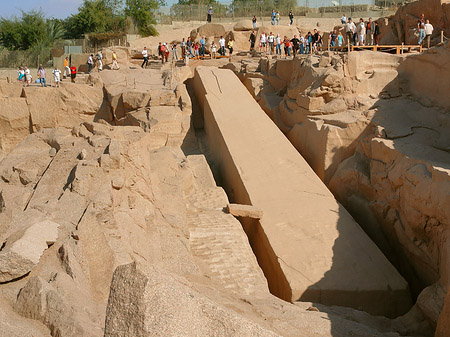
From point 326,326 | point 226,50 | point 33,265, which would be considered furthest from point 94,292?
point 226,50

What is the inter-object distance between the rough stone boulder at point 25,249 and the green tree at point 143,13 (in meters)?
17.8

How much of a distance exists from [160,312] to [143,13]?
21.4m

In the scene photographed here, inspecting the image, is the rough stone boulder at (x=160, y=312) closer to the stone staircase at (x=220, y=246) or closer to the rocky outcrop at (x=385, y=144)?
the stone staircase at (x=220, y=246)

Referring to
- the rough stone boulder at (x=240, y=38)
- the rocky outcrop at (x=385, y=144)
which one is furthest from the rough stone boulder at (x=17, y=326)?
the rough stone boulder at (x=240, y=38)

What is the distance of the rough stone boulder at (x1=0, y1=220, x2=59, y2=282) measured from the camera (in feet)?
11.0

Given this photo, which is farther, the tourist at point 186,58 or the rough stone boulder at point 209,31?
the rough stone boulder at point 209,31

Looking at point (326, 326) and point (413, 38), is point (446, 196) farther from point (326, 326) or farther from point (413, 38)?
point (413, 38)

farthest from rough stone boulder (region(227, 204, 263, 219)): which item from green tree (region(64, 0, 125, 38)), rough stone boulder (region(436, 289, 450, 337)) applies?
green tree (region(64, 0, 125, 38))

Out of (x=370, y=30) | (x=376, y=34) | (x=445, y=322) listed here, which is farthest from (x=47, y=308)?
(x=370, y=30)

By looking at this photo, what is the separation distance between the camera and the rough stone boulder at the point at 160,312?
7.26 feet

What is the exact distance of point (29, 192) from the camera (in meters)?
5.49

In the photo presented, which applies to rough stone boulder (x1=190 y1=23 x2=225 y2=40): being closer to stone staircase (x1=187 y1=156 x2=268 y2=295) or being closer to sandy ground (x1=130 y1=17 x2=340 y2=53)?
sandy ground (x1=130 y1=17 x2=340 y2=53)

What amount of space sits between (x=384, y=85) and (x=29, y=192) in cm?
649

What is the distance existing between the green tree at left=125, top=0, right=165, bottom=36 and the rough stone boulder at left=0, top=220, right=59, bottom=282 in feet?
58.4
